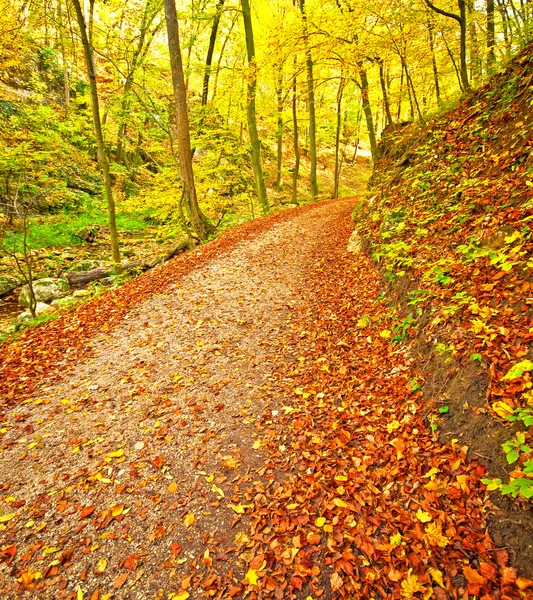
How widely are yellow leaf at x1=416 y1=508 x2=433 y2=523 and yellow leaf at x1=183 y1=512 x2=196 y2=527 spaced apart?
1982mm

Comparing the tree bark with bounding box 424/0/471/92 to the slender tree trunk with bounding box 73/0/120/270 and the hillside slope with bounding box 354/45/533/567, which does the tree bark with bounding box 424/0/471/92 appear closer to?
the hillside slope with bounding box 354/45/533/567

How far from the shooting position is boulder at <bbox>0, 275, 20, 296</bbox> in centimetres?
1054

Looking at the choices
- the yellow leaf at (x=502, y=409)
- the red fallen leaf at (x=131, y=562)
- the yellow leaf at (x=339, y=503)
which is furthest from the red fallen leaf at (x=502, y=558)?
the red fallen leaf at (x=131, y=562)

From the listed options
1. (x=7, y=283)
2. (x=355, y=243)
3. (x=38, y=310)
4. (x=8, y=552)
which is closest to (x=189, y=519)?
(x=8, y=552)

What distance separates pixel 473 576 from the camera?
2.24m

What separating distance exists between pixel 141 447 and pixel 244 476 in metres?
1.33

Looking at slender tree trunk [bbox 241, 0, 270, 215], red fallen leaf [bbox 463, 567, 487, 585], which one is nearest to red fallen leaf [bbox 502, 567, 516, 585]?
red fallen leaf [bbox 463, 567, 487, 585]

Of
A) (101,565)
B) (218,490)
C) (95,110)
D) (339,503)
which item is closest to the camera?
(101,565)

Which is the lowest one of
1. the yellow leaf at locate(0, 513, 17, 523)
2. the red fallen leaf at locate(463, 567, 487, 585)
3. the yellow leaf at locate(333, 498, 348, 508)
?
the yellow leaf at locate(0, 513, 17, 523)

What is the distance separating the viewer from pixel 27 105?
16.2 metres

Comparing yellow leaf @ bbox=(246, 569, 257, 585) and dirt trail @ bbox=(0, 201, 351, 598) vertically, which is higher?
dirt trail @ bbox=(0, 201, 351, 598)

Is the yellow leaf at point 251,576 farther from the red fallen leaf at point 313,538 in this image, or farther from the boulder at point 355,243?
the boulder at point 355,243

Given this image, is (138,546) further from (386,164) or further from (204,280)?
(386,164)

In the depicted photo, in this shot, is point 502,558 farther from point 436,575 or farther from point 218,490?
point 218,490
